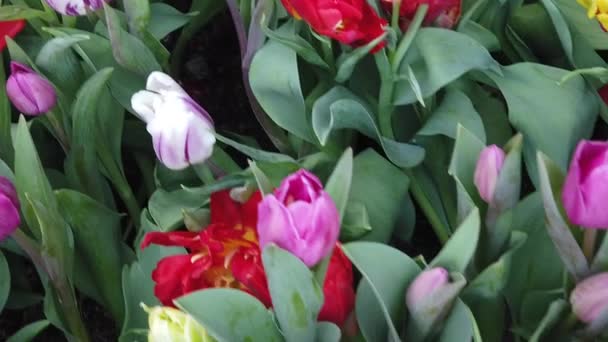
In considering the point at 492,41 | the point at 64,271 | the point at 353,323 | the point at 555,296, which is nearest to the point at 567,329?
the point at 555,296

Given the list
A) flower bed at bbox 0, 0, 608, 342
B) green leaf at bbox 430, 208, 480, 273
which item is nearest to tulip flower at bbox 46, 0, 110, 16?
flower bed at bbox 0, 0, 608, 342

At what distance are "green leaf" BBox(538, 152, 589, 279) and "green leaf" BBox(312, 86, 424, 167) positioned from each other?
17 cm

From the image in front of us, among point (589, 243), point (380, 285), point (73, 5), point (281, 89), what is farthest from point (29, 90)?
point (589, 243)

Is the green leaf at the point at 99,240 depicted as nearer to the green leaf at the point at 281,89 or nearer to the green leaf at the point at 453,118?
the green leaf at the point at 281,89

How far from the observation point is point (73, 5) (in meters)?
0.65

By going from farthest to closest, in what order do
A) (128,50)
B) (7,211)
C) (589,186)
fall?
(128,50)
(7,211)
(589,186)

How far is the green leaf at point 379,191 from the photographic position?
2.12 ft

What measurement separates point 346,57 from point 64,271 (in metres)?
0.28

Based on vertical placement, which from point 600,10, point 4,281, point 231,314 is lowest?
point 4,281

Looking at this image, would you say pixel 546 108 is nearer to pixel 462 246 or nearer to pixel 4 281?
pixel 462 246

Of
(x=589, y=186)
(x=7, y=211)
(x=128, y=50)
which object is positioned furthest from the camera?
(x=128, y=50)

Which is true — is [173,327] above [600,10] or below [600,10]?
below

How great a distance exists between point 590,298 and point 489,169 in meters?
0.09

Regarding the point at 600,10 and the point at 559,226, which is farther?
the point at 600,10
